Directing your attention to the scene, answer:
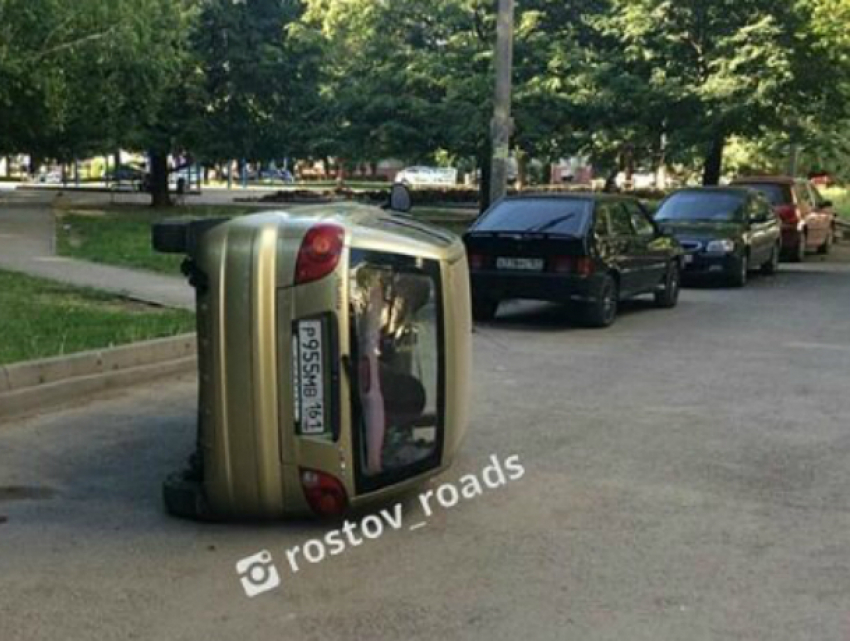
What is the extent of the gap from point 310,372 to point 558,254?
7621mm

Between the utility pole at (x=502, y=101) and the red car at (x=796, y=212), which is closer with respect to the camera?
the utility pole at (x=502, y=101)

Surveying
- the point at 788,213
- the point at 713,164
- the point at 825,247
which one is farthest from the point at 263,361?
the point at 713,164

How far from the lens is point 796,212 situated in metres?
22.7

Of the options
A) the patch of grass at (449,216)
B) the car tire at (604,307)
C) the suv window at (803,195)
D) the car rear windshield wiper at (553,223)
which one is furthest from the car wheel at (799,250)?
the car rear windshield wiper at (553,223)

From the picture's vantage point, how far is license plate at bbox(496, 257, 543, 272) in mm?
12438

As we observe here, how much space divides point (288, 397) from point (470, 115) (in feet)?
68.1

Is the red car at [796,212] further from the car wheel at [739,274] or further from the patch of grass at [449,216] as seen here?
the patch of grass at [449,216]

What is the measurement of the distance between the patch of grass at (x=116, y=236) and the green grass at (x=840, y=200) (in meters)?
20.1

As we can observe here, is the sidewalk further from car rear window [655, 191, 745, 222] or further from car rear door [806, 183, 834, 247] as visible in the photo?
car rear door [806, 183, 834, 247]

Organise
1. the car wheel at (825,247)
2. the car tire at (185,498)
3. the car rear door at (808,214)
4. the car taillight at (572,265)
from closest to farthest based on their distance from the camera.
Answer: the car tire at (185,498)
the car taillight at (572,265)
the car rear door at (808,214)
the car wheel at (825,247)

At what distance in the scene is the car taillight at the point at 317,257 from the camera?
4.96 m

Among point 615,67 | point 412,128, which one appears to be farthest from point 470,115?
point 615,67

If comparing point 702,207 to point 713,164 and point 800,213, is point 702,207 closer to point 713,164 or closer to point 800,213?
point 800,213

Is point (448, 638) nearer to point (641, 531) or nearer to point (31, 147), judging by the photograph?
point (641, 531)
